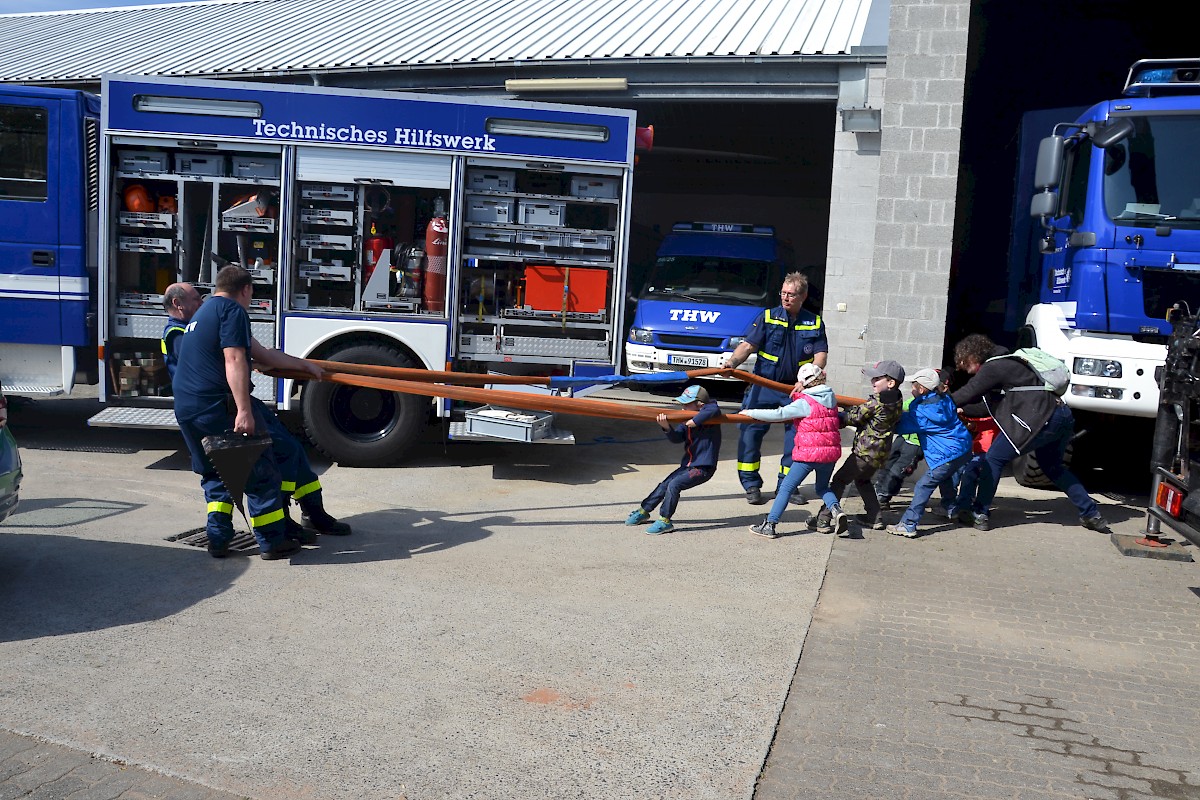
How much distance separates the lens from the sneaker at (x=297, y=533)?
6.54 meters

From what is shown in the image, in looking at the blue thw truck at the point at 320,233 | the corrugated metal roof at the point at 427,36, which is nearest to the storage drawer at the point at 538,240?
the blue thw truck at the point at 320,233

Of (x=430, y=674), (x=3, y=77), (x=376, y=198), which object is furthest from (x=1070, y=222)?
(x=3, y=77)

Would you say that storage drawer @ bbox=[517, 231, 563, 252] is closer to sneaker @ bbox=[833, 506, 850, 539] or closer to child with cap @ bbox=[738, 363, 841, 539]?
child with cap @ bbox=[738, 363, 841, 539]

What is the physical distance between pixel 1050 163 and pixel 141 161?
7296 millimetres

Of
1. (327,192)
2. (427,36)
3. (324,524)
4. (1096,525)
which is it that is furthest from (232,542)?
(427,36)

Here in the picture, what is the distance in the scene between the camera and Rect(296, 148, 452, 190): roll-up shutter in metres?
8.88

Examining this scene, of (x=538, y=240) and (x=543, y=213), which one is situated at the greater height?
(x=543, y=213)

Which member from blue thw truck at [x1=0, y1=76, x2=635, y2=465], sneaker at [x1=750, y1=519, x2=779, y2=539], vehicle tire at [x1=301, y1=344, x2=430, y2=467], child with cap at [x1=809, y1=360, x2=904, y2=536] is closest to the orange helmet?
blue thw truck at [x1=0, y1=76, x2=635, y2=465]

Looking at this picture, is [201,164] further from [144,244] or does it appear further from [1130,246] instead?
[1130,246]

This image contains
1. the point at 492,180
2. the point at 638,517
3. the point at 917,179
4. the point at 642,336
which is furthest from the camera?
the point at 642,336

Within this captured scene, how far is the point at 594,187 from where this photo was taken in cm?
914

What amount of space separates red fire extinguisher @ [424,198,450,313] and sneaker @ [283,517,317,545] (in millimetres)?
2957

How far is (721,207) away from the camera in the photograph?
22609mm

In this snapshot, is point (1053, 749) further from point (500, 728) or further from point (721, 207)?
point (721, 207)
